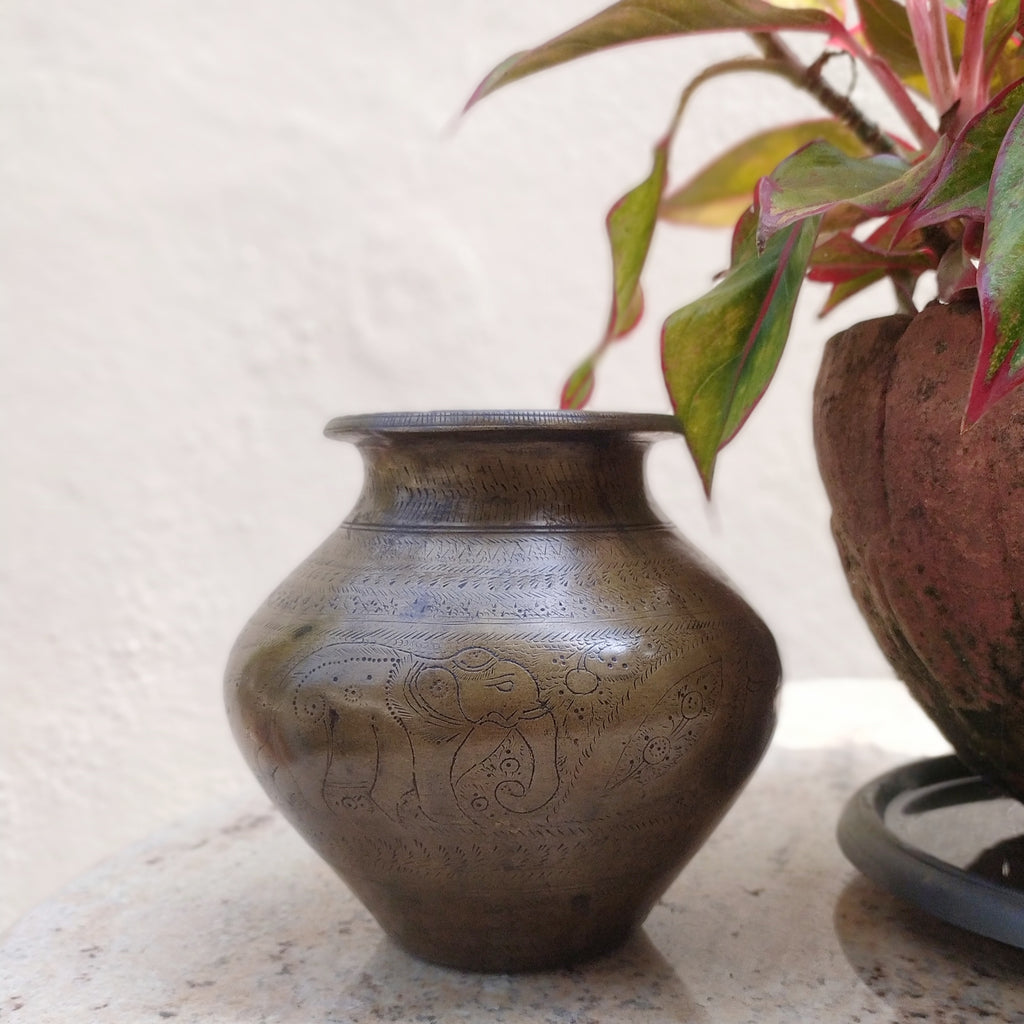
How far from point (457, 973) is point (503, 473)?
0.87 feet

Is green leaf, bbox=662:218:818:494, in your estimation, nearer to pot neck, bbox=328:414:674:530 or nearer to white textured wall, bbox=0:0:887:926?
pot neck, bbox=328:414:674:530

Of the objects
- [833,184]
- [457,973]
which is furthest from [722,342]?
[457,973]

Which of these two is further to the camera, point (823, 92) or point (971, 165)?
point (823, 92)

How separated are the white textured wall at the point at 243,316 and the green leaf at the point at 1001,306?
46.6 inches

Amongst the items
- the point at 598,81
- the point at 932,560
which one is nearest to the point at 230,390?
the point at 598,81

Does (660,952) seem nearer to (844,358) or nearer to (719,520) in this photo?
(844,358)

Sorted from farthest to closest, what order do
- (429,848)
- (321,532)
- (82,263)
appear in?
(321,532), (82,263), (429,848)

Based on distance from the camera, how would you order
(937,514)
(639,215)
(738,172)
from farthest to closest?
(738,172) → (639,215) → (937,514)

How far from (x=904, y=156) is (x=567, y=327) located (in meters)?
1.10

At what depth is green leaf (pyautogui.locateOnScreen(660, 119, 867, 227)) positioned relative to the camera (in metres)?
0.77

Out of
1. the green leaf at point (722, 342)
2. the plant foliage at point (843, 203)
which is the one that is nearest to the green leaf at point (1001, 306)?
the plant foliage at point (843, 203)

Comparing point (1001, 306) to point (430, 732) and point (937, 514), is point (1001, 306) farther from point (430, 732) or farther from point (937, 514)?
point (430, 732)

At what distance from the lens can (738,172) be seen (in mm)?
803

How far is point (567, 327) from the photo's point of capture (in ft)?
5.64
